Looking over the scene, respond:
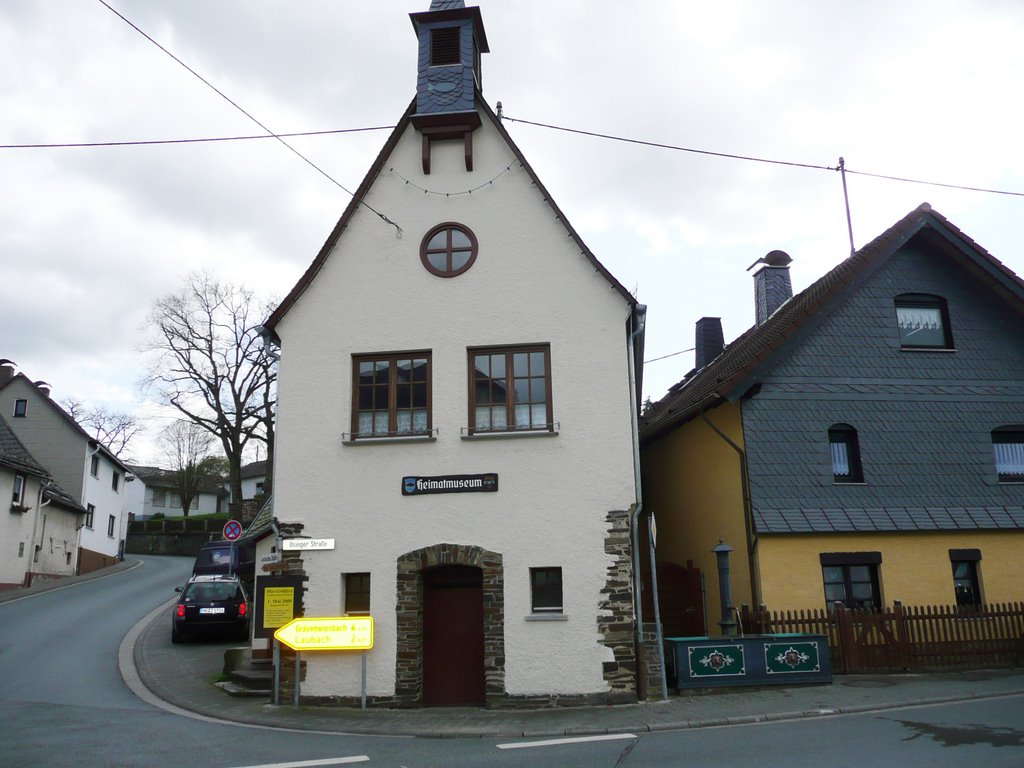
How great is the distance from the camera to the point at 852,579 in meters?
16.0

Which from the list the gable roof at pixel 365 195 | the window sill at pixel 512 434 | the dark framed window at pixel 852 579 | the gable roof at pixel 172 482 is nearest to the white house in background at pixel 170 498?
the gable roof at pixel 172 482

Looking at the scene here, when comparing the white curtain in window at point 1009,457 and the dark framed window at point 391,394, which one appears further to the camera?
the white curtain in window at point 1009,457

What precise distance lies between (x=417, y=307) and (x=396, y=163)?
2712 mm

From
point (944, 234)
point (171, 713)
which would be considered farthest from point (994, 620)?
point (171, 713)

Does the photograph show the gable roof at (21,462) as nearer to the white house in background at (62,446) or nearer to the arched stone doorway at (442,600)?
the white house in background at (62,446)

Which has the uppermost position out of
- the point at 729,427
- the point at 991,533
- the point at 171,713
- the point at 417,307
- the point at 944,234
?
the point at 944,234

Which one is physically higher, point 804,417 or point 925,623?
point 804,417

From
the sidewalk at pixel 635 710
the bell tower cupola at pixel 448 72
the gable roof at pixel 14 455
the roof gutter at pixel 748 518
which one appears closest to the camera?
the sidewalk at pixel 635 710

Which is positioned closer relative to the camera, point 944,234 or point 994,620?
point 994,620

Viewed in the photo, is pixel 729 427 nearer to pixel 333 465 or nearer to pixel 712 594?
pixel 712 594

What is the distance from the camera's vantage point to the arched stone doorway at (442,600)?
13047 millimetres

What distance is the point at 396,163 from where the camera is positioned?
15266 millimetres

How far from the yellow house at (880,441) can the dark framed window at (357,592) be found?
690cm

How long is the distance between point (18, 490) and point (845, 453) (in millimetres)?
28865
